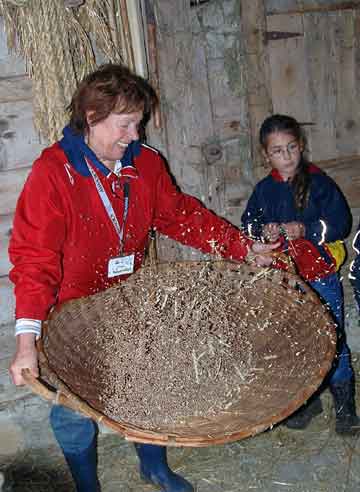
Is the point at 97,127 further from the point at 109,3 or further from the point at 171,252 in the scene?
the point at 171,252

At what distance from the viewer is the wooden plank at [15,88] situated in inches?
101

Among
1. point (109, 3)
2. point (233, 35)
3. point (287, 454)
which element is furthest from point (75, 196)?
point (287, 454)

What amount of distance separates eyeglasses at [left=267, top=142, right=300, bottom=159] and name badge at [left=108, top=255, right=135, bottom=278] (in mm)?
758

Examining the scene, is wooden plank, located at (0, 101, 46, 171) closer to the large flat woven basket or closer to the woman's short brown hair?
the woman's short brown hair

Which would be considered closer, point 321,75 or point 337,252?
point 337,252

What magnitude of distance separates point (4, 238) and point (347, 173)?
178 centimetres

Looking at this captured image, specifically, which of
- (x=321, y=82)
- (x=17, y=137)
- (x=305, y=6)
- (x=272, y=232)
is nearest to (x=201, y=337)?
(x=272, y=232)

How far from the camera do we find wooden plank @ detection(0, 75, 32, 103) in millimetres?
2562

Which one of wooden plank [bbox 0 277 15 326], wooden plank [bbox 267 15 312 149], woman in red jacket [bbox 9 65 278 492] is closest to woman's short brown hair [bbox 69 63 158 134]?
woman in red jacket [bbox 9 65 278 492]

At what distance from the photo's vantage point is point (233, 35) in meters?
2.89

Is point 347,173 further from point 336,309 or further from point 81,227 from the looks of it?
point 81,227

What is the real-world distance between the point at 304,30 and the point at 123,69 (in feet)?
3.97

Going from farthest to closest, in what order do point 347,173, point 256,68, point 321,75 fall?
1. point 347,173
2. point 321,75
3. point 256,68

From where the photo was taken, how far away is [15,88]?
8.47ft
